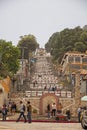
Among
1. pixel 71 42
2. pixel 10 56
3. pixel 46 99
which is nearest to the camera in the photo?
pixel 46 99

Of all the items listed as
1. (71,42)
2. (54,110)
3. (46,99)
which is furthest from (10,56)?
(71,42)

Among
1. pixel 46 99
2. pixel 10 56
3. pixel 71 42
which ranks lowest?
pixel 46 99

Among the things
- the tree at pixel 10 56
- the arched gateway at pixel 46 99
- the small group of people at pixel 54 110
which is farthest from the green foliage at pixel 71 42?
the small group of people at pixel 54 110

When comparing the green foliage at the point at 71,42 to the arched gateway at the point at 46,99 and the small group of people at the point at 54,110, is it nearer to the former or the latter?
the arched gateway at the point at 46,99

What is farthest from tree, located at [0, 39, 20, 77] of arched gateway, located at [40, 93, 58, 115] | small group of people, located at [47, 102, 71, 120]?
small group of people, located at [47, 102, 71, 120]

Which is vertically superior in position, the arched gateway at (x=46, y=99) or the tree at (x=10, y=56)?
the tree at (x=10, y=56)

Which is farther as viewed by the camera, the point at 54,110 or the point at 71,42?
the point at 71,42

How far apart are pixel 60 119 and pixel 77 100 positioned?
11153 mm

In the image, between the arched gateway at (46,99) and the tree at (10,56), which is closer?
the arched gateway at (46,99)

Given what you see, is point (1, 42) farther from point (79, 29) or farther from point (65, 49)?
point (79, 29)

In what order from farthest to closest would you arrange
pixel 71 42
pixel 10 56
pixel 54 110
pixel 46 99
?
pixel 71 42
pixel 10 56
pixel 46 99
pixel 54 110

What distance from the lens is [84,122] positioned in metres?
19.0

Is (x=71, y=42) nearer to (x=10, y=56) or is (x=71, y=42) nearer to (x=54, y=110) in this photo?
(x=10, y=56)

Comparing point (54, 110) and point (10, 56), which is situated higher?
point (10, 56)
